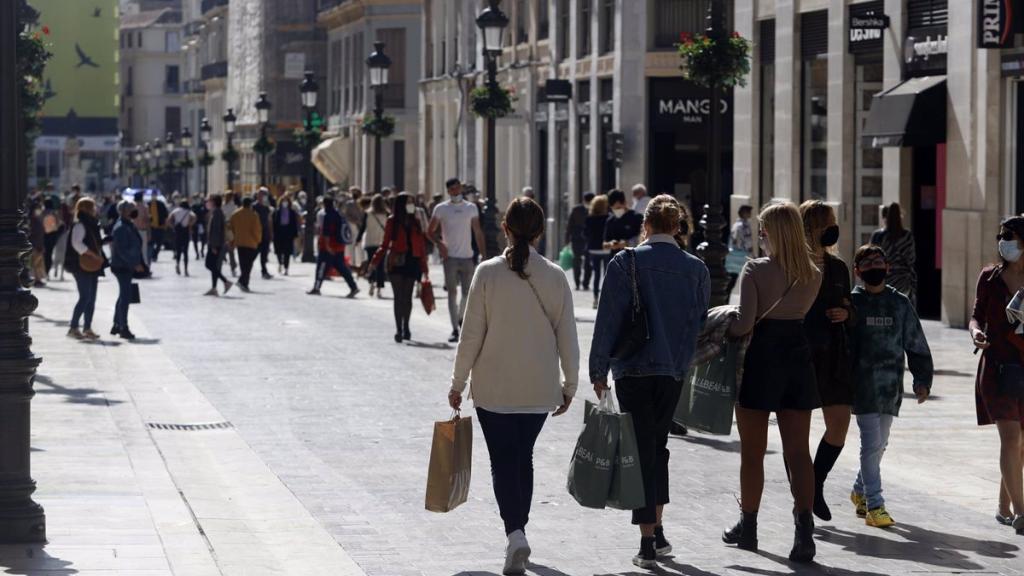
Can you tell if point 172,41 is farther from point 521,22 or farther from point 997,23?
point 997,23

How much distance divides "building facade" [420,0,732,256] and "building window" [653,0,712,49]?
20mm

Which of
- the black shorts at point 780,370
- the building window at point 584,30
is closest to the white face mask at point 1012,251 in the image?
the black shorts at point 780,370

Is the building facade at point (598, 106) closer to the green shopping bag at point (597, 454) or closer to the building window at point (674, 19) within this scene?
the building window at point (674, 19)

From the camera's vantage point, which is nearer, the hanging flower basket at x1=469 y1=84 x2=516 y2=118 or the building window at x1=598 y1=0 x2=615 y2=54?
the hanging flower basket at x1=469 y1=84 x2=516 y2=118

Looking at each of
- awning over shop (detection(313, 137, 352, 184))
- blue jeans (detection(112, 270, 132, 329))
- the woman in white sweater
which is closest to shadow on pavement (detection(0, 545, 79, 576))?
the woman in white sweater

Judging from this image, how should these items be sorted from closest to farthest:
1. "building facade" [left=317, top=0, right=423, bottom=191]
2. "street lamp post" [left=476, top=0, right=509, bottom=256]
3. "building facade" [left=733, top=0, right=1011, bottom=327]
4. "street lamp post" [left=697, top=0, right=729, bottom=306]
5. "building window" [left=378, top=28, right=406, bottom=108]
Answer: "street lamp post" [left=697, top=0, right=729, bottom=306], "building facade" [left=733, top=0, right=1011, bottom=327], "street lamp post" [left=476, top=0, right=509, bottom=256], "building facade" [left=317, top=0, right=423, bottom=191], "building window" [left=378, top=28, right=406, bottom=108]

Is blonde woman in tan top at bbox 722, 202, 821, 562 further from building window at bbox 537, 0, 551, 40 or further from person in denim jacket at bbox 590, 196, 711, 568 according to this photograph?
building window at bbox 537, 0, 551, 40

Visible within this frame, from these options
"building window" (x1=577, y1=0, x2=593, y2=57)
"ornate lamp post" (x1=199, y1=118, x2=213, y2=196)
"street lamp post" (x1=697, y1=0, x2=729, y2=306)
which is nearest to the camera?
"street lamp post" (x1=697, y1=0, x2=729, y2=306)

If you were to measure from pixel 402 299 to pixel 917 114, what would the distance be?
6.93 metres

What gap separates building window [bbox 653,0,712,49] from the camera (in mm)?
41688

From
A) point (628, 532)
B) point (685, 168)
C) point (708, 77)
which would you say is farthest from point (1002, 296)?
point (685, 168)

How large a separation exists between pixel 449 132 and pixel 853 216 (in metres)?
31.3

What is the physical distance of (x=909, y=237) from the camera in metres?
18.6

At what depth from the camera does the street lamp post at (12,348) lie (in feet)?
31.0
